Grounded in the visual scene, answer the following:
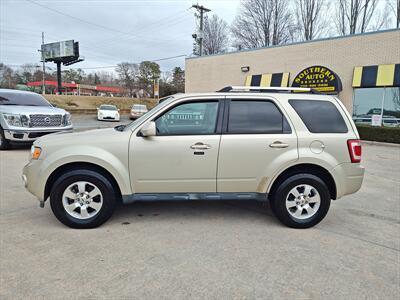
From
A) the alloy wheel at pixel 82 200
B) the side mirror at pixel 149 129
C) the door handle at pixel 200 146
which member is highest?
the side mirror at pixel 149 129

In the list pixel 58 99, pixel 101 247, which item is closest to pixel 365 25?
pixel 101 247

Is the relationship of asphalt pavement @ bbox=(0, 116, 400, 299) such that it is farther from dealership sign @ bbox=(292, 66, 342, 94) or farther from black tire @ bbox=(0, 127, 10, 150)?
dealership sign @ bbox=(292, 66, 342, 94)

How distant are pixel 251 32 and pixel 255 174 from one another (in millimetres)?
31146

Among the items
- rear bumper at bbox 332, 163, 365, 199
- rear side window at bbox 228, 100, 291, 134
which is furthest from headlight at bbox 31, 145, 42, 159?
rear bumper at bbox 332, 163, 365, 199

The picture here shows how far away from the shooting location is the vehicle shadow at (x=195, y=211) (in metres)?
4.00

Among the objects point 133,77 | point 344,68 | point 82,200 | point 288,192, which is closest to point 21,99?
point 82,200

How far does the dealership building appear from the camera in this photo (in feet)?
45.2

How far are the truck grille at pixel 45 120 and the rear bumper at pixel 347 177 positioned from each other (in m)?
8.14

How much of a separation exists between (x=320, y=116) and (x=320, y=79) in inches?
531

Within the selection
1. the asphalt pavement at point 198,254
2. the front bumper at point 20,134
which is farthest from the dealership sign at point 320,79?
the front bumper at point 20,134

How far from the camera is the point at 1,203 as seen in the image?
14.2 ft

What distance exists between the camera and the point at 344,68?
1521 centimetres

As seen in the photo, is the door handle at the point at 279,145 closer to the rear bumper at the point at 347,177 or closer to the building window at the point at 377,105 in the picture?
the rear bumper at the point at 347,177

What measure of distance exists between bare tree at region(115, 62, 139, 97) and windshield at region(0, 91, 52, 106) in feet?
203
